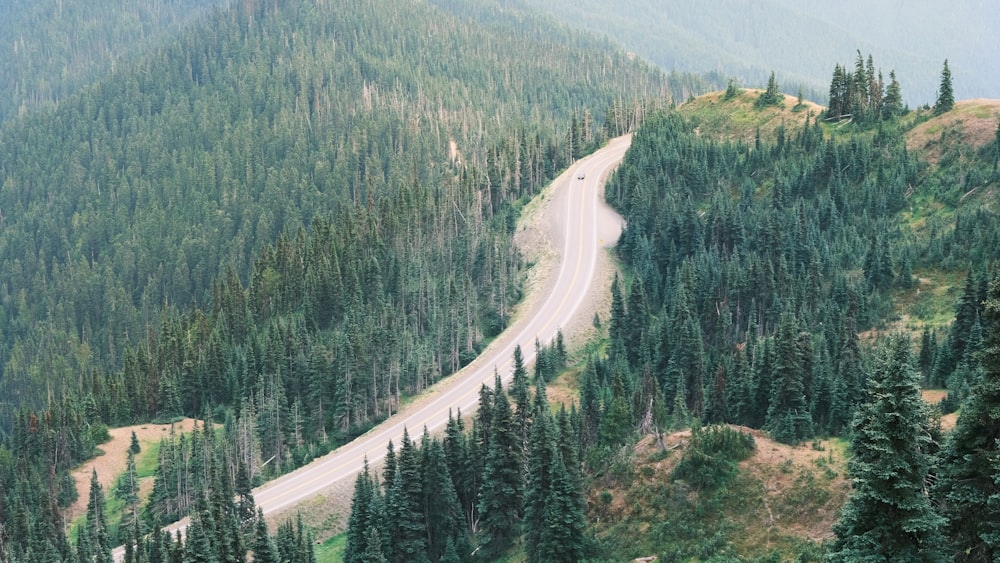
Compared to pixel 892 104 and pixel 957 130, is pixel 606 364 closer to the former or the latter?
pixel 957 130

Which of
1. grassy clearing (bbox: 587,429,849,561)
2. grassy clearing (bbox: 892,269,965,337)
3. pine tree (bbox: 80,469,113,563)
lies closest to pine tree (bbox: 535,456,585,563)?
grassy clearing (bbox: 587,429,849,561)

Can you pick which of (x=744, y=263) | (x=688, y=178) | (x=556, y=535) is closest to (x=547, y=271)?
(x=688, y=178)

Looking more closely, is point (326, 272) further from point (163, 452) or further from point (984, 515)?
point (984, 515)

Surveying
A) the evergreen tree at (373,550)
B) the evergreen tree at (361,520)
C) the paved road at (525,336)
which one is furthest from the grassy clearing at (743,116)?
the evergreen tree at (373,550)

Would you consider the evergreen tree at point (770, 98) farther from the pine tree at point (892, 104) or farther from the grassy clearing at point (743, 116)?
the pine tree at point (892, 104)

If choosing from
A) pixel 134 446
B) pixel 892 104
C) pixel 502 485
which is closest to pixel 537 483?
pixel 502 485

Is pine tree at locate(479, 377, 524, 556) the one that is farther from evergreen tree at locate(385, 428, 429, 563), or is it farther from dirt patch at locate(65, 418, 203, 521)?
dirt patch at locate(65, 418, 203, 521)
